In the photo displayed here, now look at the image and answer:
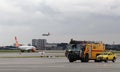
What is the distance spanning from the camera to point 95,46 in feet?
174

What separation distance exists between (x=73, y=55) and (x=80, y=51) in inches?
35.7

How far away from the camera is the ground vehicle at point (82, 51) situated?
2021 inches

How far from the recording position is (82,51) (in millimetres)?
51281

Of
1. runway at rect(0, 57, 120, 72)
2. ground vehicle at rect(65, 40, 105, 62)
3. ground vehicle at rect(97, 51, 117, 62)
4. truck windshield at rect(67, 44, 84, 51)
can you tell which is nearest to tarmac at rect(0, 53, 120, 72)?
runway at rect(0, 57, 120, 72)

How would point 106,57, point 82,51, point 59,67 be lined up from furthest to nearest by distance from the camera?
point 106,57 → point 82,51 → point 59,67

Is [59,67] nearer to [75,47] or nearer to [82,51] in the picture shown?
[82,51]

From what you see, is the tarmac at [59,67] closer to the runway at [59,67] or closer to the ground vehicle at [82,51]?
the runway at [59,67]

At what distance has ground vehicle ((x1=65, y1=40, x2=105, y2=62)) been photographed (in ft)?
168

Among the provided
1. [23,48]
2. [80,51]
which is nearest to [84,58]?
[80,51]

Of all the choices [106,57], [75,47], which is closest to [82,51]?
[75,47]

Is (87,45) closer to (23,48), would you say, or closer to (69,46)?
(69,46)

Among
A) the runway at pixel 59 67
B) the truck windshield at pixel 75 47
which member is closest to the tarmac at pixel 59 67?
the runway at pixel 59 67

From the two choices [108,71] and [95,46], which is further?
[95,46]

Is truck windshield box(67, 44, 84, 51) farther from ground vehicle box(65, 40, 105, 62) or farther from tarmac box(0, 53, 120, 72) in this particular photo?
tarmac box(0, 53, 120, 72)
